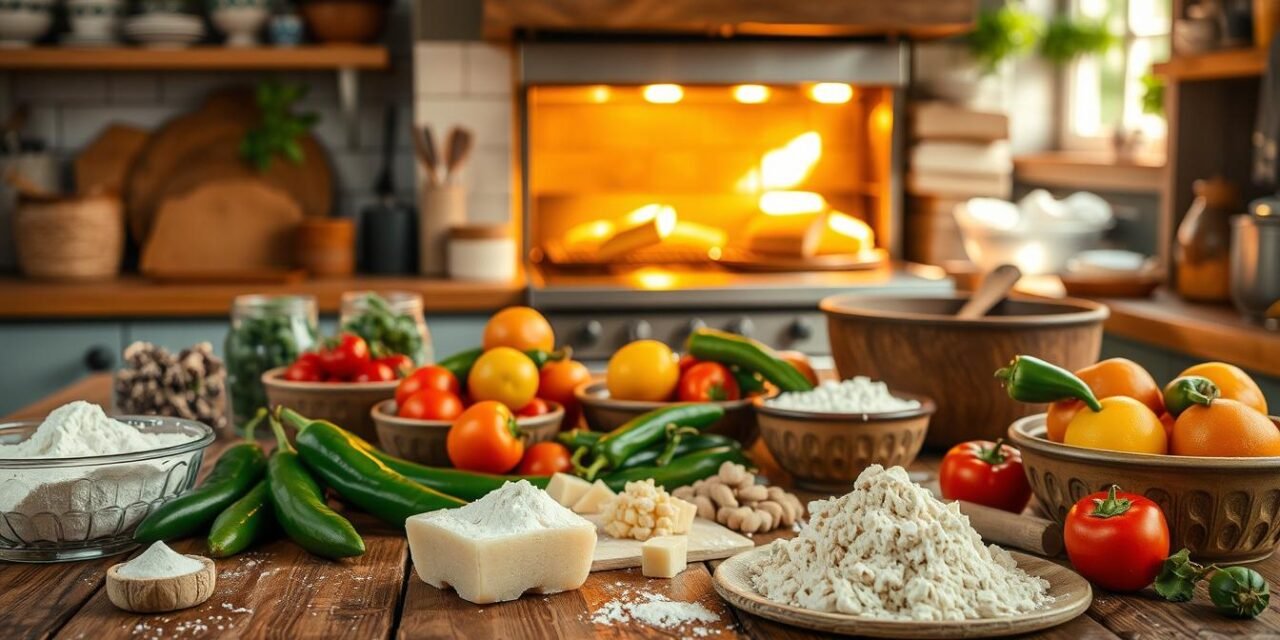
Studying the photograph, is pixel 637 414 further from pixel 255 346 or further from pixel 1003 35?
pixel 1003 35

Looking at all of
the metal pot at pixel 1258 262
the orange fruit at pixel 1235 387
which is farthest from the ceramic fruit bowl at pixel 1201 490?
the metal pot at pixel 1258 262

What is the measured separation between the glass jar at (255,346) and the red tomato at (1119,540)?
1.19 m

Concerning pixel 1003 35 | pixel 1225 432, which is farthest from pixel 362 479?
pixel 1003 35

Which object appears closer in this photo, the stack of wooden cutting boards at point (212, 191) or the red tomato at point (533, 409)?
the red tomato at point (533, 409)

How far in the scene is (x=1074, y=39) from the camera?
4.18m

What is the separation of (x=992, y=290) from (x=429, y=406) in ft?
2.86

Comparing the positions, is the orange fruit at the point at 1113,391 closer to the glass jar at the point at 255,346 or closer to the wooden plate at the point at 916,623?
the wooden plate at the point at 916,623

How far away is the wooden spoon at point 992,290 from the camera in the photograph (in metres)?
2.05

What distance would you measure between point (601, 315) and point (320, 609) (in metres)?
2.31

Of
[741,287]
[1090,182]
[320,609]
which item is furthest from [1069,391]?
[1090,182]

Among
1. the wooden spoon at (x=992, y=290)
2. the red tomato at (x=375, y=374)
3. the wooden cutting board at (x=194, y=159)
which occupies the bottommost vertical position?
the red tomato at (x=375, y=374)

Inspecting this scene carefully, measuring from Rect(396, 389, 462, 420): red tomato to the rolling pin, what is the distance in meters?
0.63

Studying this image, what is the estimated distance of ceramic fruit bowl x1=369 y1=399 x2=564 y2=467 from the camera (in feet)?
5.45

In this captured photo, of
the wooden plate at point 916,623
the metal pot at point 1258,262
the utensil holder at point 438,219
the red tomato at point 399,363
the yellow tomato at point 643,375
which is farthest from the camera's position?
the utensil holder at point 438,219
